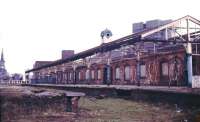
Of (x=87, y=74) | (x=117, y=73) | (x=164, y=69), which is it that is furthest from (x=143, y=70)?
(x=87, y=74)

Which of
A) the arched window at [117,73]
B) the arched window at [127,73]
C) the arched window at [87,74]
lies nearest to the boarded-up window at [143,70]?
the arched window at [127,73]

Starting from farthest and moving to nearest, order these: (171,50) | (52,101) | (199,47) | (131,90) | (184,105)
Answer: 1. (171,50)
2. (199,47)
3. (131,90)
4. (184,105)
5. (52,101)

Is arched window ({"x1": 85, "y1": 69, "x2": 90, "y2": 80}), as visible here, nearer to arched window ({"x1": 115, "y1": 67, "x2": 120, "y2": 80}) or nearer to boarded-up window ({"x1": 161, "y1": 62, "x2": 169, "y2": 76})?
arched window ({"x1": 115, "y1": 67, "x2": 120, "y2": 80})

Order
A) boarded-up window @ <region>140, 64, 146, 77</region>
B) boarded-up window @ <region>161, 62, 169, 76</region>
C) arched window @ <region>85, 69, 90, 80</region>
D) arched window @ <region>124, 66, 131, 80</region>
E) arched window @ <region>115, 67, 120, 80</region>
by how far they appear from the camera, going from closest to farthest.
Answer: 1. boarded-up window @ <region>161, 62, 169, 76</region>
2. boarded-up window @ <region>140, 64, 146, 77</region>
3. arched window @ <region>124, 66, 131, 80</region>
4. arched window @ <region>115, 67, 120, 80</region>
5. arched window @ <region>85, 69, 90, 80</region>

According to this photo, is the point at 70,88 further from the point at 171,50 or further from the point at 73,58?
the point at 171,50

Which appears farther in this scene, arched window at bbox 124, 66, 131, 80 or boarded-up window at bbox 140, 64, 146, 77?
arched window at bbox 124, 66, 131, 80

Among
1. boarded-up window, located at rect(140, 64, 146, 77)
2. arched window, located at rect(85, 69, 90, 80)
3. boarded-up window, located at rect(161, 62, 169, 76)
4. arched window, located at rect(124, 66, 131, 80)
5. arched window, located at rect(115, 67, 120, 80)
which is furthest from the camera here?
arched window, located at rect(85, 69, 90, 80)

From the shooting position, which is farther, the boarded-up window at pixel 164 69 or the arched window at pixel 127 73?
the arched window at pixel 127 73

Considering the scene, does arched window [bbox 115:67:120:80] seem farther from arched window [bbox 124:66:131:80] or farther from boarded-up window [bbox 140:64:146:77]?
boarded-up window [bbox 140:64:146:77]

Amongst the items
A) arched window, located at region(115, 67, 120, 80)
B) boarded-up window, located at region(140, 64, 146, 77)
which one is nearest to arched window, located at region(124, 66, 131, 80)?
arched window, located at region(115, 67, 120, 80)

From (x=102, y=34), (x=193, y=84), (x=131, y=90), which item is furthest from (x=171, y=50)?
(x=102, y=34)

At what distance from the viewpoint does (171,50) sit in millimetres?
23891

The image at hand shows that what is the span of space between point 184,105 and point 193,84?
7.71 metres

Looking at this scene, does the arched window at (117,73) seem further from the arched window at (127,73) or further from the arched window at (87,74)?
the arched window at (87,74)
